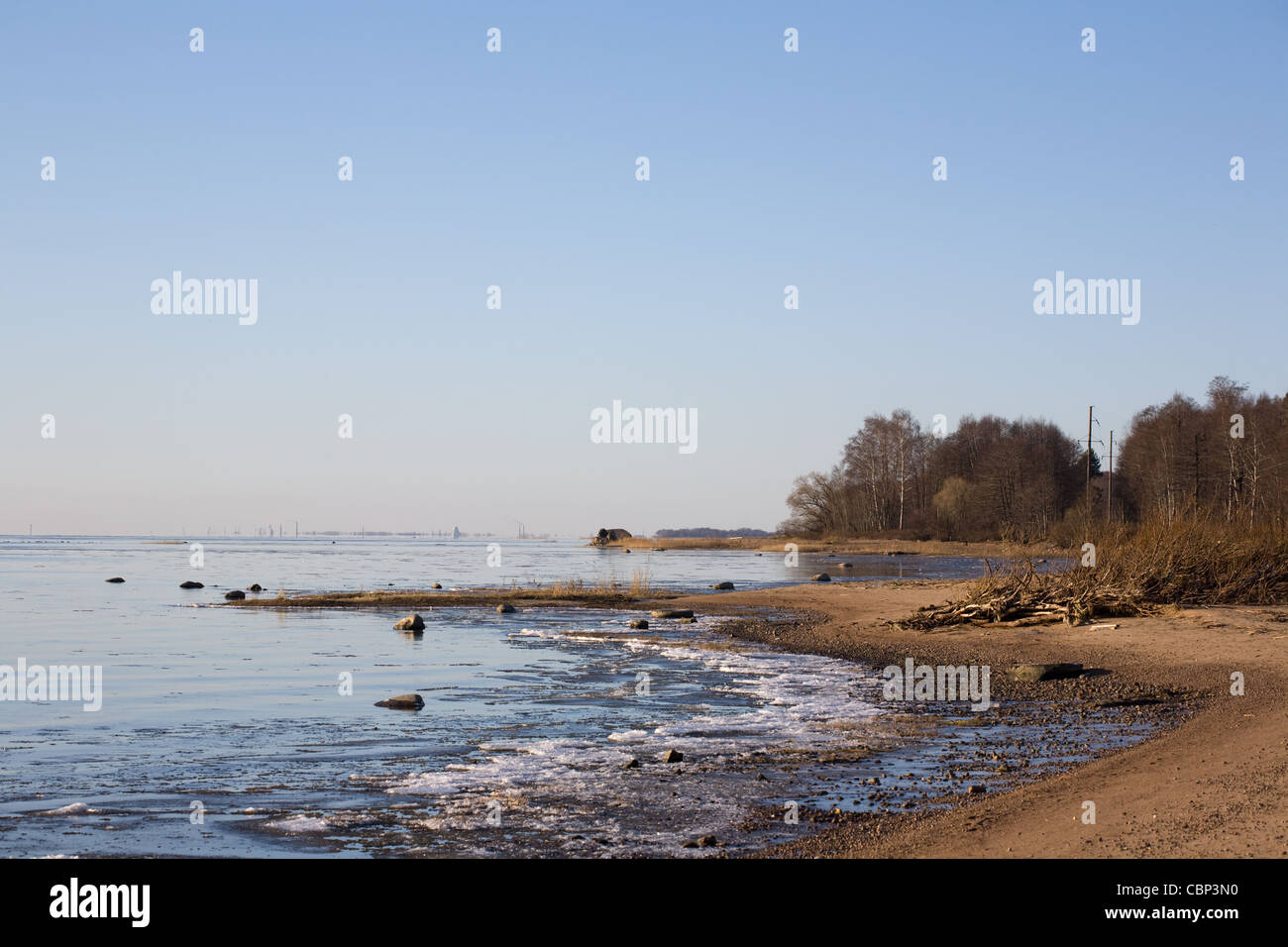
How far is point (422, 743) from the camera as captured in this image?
49.9ft

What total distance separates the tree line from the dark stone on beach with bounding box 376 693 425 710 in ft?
183

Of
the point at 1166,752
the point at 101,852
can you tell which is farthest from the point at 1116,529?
the point at 101,852

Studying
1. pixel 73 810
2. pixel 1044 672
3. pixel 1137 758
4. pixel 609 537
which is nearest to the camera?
pixel 73 810

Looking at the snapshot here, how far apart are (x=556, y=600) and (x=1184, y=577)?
25135 millimetres

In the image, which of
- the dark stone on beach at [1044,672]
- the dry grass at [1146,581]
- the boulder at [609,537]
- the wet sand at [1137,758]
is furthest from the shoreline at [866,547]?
the dark stone on beach at [1044,672]

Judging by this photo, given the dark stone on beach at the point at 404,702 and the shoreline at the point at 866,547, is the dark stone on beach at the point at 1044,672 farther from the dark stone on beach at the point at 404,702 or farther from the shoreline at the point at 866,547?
the shoreline at the point at 866,547

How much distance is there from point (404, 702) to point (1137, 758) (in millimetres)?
11985

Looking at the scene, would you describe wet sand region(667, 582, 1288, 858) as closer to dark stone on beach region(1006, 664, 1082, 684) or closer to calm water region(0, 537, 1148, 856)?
dark stone on beach region(1006, 664, 1082, 684)

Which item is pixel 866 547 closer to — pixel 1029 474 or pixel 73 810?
pixel 1029 474

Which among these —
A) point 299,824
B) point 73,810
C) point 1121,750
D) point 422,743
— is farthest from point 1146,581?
point 73,810

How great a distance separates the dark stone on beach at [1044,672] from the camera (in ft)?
65.9

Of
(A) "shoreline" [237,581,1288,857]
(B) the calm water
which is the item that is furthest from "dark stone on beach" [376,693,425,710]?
(A) "shoreline" [237,581,1288,857]

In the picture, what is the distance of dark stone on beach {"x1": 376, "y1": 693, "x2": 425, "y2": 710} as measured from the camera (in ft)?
60.4
